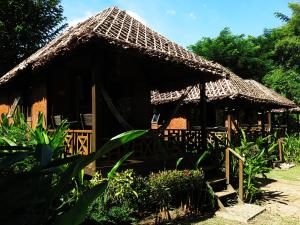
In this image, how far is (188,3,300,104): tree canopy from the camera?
26047 mm

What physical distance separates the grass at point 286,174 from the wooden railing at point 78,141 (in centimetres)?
828

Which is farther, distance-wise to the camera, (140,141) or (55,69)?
(55,69)

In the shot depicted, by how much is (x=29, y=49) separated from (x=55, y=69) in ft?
39.0

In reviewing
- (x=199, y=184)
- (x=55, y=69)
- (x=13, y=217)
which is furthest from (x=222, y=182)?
(x=13, y=217)

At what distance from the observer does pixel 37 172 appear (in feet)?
3.47

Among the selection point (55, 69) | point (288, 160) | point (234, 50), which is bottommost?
point (288, 160)

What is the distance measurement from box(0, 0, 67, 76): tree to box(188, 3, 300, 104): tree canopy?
1356 centimetres

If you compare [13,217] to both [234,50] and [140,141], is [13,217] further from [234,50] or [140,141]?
[234,50]

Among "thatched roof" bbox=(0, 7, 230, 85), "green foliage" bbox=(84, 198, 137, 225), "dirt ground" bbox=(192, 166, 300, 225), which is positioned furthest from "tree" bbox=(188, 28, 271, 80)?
"green foliage" bbox=(84, 198, 137, 225)

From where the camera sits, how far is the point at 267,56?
29.4 m

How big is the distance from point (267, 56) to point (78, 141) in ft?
85.6

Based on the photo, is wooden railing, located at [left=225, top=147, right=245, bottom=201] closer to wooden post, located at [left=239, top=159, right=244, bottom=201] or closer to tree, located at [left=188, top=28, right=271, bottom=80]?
wooden post, located at [left=239, top=159, right=244, bottom=201]

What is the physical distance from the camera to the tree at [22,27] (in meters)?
18.7

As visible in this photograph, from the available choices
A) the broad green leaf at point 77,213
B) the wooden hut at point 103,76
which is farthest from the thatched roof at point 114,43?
the broad green leaf at point 77,213
